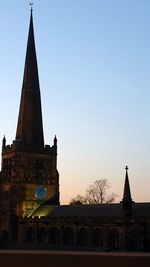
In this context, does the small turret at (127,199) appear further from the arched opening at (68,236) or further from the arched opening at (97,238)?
the arched opening at (68,236)

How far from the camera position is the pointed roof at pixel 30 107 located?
90.5 meters

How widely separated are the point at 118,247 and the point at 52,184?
29.4 meters

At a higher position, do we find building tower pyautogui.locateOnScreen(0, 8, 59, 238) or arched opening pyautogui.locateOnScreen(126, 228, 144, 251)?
building tower pyautogui.locateOnScreen(0, 8, 59, 238)

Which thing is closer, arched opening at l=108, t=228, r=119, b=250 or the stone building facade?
the stone building facade

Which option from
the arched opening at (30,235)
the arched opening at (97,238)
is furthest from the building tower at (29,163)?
the arched opening at (97,238)

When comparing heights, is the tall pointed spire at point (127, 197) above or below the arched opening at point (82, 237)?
above

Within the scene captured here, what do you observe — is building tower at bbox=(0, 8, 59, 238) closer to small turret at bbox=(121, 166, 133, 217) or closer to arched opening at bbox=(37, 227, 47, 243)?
arched opening at bbox=(37, 227, 47, 243)

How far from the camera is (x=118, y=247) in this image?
6147 cm

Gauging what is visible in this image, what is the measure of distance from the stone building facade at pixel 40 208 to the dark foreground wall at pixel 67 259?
5362 cm

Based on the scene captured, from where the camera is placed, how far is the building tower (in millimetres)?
84938

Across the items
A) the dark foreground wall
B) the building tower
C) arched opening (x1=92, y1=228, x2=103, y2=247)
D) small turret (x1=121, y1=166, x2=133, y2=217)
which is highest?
the building tower

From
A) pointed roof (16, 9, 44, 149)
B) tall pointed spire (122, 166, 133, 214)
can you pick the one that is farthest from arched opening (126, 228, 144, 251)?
pointed roof (16, 9, 44, 149)

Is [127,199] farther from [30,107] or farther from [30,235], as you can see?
[30,107]

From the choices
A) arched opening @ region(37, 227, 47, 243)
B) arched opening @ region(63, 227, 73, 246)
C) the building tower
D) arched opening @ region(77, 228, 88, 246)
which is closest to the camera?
arched opening @ region(77, 228, 88, 246)
